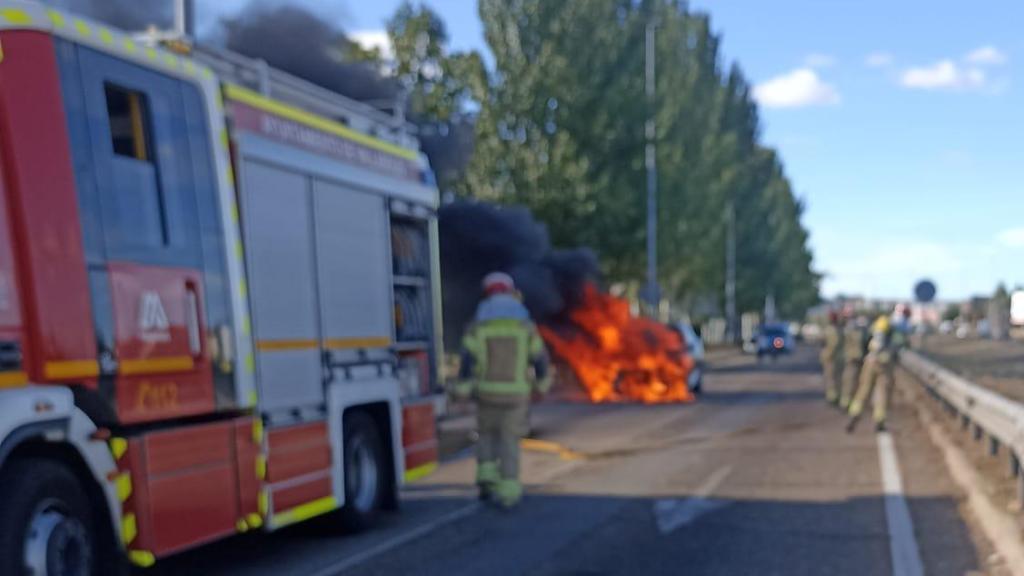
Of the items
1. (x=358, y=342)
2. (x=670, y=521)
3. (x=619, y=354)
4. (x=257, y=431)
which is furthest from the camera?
(x=619, y=354)

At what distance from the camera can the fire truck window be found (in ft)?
20.9

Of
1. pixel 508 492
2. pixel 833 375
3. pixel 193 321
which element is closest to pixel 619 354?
pixel 833 375

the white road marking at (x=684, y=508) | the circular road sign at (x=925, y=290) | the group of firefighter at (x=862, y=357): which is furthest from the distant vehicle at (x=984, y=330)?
the white road marking at (x=684, y=508)

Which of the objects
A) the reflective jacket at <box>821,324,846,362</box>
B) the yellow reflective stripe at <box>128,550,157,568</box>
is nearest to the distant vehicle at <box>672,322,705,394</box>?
the reflective jacket at <box>821,324,846,362</box>

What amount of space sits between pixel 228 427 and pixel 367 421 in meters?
2.37

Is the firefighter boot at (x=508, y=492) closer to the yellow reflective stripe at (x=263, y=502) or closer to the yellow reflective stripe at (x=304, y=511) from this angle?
the yellow reflective stripe at (x=304, y=511)

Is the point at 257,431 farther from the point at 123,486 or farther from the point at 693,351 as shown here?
the point at 693,351

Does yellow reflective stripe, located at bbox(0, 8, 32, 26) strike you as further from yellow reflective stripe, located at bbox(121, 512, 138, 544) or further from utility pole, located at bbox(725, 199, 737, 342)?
utility pole, located at bbox(725, 199, 737, 342)

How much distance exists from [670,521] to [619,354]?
1467cm

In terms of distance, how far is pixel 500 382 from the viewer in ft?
32.2

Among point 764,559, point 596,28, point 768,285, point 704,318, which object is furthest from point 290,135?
point 768,285

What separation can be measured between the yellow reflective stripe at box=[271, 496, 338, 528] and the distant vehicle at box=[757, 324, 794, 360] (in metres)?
42.5

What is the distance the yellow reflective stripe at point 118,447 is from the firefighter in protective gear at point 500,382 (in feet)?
13.6

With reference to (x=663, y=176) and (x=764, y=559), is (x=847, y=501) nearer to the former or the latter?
(x=764, y=559)
